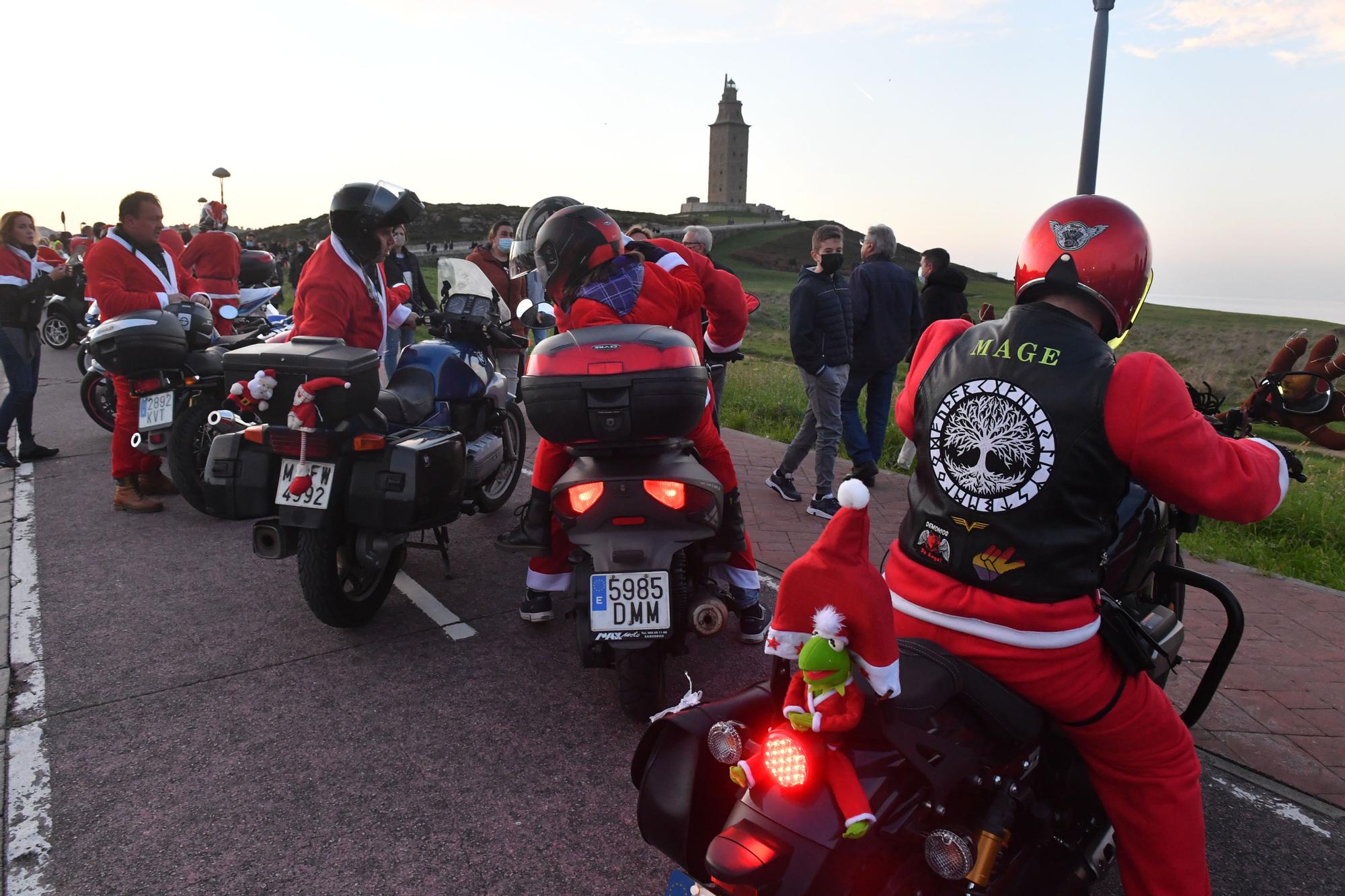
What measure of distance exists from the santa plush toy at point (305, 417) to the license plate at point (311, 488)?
0.02 metres

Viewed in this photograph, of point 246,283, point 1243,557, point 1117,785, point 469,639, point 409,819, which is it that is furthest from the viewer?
point 246,283

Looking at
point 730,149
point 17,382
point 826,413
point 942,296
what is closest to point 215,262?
point 17,382

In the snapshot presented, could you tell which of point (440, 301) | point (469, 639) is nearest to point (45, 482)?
point (440, 301)

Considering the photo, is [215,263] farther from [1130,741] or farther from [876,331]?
[1130,741]

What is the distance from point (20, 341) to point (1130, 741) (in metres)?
8.69

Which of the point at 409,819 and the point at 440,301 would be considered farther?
the point at 440,301

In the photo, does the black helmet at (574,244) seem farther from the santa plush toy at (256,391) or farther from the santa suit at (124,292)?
the santa suit at (124,292)

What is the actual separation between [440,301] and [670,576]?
3312 mm

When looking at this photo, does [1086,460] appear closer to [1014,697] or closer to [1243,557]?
[1014,697]

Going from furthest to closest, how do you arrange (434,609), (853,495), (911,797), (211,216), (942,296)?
(211,216)
(942,296)
(434,609)
(911,797)
(853,495)

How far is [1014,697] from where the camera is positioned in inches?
75.0

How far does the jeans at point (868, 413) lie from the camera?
6.88m

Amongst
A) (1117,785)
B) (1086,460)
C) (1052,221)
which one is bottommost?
(1117,785)

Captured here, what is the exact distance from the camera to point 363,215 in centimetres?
443
